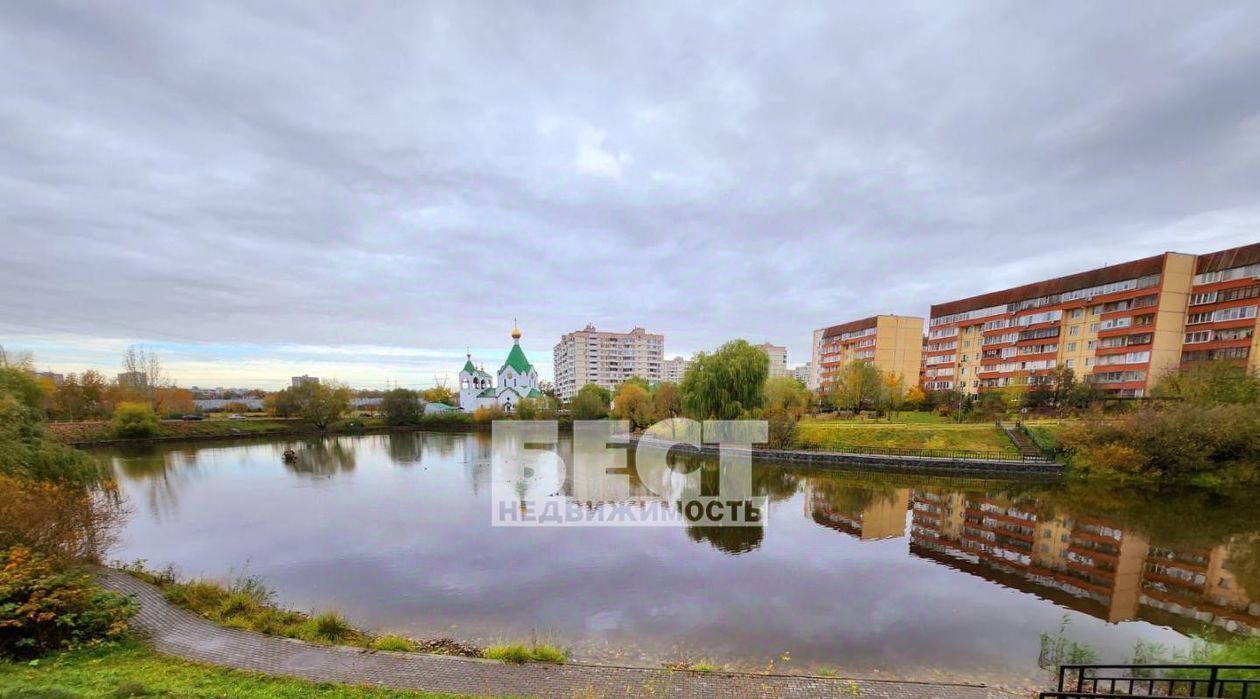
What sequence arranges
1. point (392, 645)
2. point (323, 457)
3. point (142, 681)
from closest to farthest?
point (142, 681), point (392, 645), point (323, 457)

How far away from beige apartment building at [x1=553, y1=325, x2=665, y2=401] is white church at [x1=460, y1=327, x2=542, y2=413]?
91.6ft

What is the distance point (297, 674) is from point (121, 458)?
4288cm

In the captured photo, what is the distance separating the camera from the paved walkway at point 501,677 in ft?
21.0

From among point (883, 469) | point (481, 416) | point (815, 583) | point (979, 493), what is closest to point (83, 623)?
point (815, 583)

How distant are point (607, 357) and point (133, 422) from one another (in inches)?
2845

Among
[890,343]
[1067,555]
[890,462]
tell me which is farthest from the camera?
[890,343]

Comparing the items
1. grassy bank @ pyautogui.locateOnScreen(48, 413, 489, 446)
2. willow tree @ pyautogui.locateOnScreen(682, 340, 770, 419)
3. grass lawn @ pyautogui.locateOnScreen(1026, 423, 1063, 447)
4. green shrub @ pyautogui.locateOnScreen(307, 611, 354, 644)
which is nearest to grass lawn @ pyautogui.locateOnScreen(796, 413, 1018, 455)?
grass lawn @ pyautogui.locateOnScreen(1026, 423, 1063, 447)

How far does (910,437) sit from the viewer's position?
32406 mm

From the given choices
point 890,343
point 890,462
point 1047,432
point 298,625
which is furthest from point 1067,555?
point 890,343

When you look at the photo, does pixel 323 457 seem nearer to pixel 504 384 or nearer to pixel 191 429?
pixel 191 429

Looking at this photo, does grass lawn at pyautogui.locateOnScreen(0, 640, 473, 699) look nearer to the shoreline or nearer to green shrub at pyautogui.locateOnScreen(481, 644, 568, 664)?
green shrub at pyautogui.locateOnScreen(481, 644, 568, 664)

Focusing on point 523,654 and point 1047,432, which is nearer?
point 523,654

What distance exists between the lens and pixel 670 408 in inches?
1663

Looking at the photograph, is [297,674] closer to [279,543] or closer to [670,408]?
[279,543]
